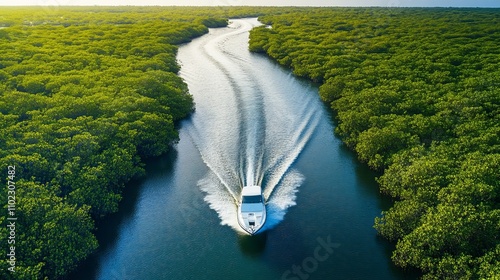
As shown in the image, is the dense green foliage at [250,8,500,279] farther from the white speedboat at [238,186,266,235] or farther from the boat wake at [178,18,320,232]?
the white speedboat at [238,186,266,235]

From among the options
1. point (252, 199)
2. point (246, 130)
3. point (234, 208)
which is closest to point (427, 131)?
point (246, 130)

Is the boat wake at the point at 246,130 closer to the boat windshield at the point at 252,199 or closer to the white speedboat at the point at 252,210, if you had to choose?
the white speedboat at the point at 252,210

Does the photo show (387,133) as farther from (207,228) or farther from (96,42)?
(96,42)

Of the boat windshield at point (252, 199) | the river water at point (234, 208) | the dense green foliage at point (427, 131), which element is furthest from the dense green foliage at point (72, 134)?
the dense green foliage at point (427, 131)

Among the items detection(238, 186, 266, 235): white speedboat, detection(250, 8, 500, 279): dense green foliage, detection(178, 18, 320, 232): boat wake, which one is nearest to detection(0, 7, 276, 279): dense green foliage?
detection(178, 18, 320, 232): boat wake

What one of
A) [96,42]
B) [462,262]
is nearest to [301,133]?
[462,262]
